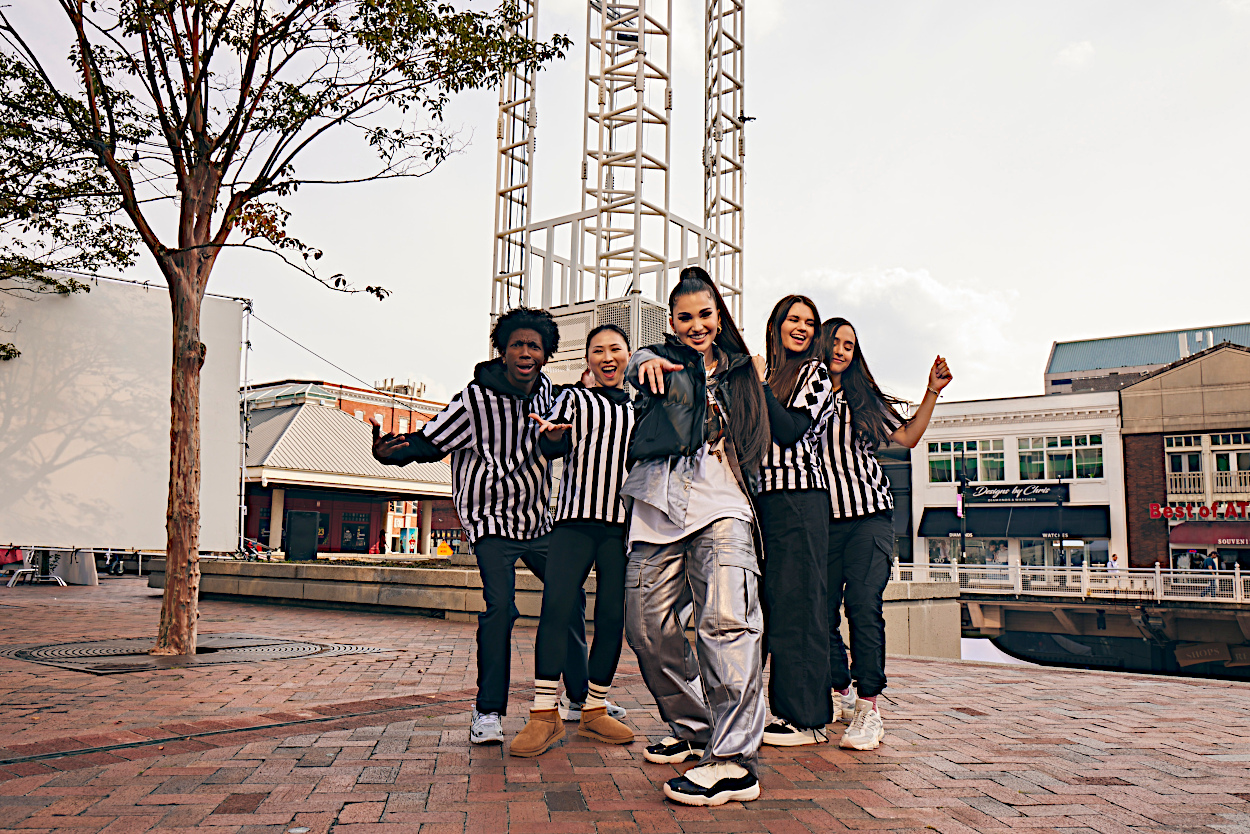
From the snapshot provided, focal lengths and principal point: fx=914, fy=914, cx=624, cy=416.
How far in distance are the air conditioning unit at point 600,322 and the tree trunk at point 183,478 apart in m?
11.6

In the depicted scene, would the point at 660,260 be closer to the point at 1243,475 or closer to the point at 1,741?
the point at 1,741

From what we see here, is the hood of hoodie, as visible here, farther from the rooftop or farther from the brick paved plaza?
the rooftop

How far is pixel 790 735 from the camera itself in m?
3.88

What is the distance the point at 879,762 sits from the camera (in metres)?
3.61

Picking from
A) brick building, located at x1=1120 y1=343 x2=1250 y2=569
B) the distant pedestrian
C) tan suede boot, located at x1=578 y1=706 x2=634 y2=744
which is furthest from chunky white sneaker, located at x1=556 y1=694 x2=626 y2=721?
brick building, located at x1=1120 y1=343 x2=1250 y2=569

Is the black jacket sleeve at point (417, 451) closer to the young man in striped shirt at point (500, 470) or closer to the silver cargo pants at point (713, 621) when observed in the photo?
the young man in striped shirt at point (500, 470)

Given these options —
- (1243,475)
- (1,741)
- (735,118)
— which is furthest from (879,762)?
(1243,475)

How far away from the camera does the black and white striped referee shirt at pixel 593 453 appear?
3785 mm

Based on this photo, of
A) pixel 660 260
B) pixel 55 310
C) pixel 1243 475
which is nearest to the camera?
pixel 55 310

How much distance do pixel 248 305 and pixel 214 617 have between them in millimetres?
3709

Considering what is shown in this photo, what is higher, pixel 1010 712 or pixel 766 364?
pixel 766 364

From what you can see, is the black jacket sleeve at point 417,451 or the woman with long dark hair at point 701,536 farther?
the black jacket sleeve at point 417,451

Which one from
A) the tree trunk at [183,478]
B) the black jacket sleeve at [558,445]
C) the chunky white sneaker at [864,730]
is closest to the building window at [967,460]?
the tree trunk at [183,478]

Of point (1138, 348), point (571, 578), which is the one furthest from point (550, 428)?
point (1138, 348)
